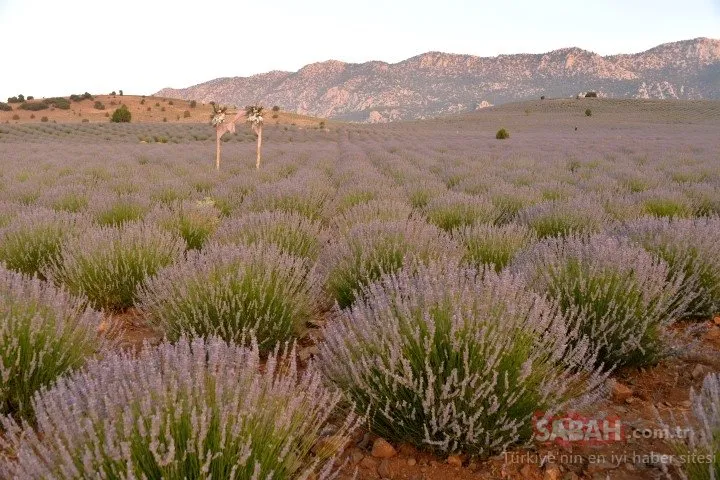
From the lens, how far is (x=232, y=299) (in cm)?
282

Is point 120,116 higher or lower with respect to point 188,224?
higher

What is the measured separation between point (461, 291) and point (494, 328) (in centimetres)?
30

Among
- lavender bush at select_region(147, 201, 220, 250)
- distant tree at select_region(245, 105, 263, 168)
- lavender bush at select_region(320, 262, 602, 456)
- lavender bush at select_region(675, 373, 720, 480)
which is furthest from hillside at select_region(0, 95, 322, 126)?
lavender bush at select_region(675, 373, 720, 480)

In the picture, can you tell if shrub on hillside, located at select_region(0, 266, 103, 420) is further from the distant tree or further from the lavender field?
the distant tree

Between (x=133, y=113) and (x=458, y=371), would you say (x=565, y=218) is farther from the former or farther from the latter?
(x=133, y=113)

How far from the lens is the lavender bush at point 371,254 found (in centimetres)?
362

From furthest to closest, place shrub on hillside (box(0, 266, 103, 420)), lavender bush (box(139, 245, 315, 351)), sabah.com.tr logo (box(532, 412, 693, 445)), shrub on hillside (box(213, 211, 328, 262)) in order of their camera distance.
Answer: shrub on hillside (box(213, 211, 328, 262)), lavender bush (box(139, 245, 315, 351)), shrub on hillside (box(0, 266, 103, 420)), sabah.com.tr logo (box(532, 412, 693, 445))

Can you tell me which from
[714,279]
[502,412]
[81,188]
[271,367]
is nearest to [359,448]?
[502,412]

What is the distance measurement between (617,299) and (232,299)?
214cm

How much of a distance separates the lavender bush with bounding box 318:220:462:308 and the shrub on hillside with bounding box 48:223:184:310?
124cm

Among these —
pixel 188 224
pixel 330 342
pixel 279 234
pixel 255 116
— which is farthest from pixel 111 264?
pixel 255 116

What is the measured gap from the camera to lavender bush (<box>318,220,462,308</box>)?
3.62m

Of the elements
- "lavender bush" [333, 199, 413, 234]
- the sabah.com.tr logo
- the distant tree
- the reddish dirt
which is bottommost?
the reddish dirt

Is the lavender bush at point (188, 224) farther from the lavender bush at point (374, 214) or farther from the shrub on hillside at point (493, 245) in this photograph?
the shrub on hillside at point (493, 245)
